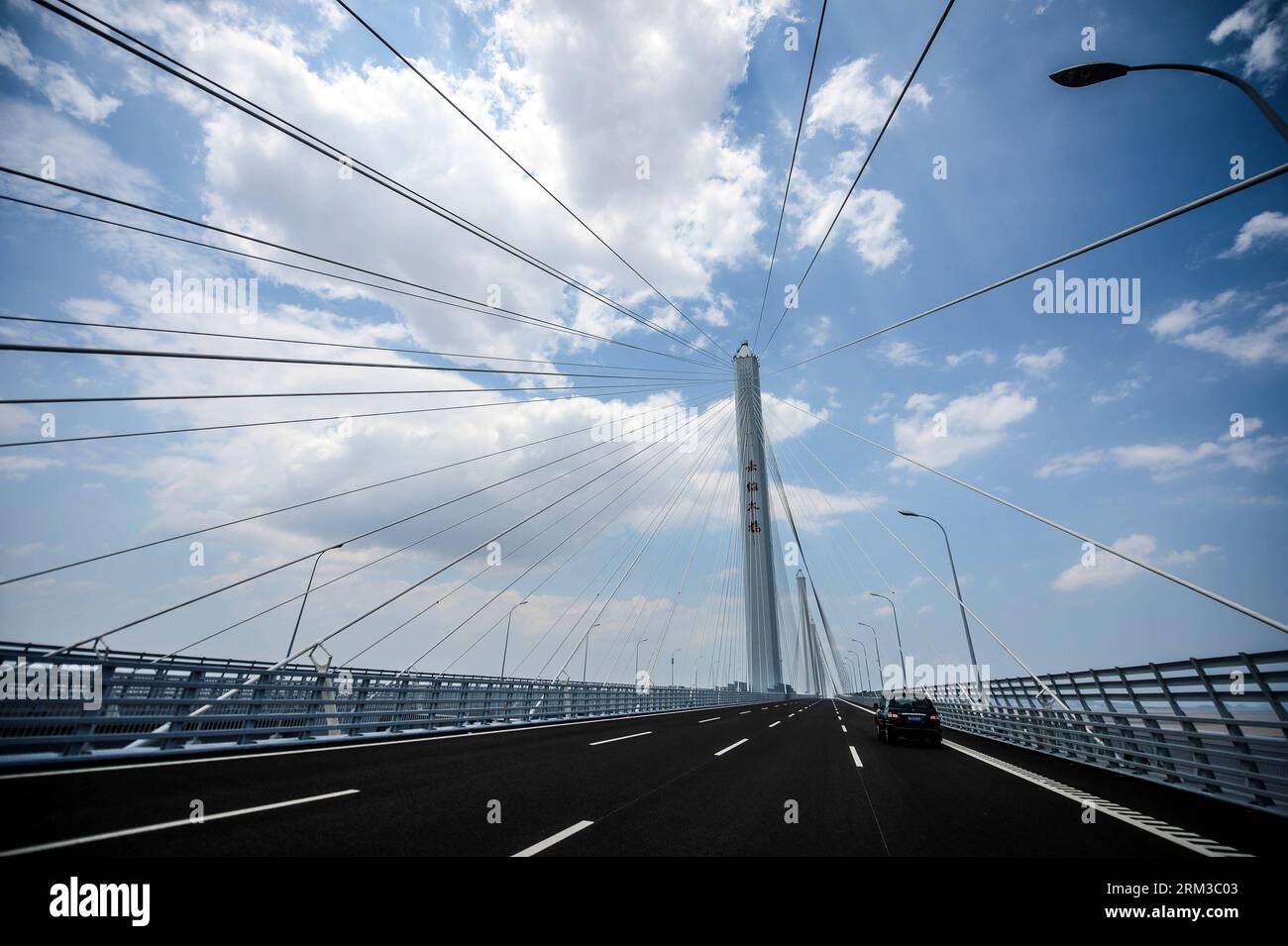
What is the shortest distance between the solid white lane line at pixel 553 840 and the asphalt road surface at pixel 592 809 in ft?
0.11

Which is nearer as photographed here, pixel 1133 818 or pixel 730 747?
pixel 1133 818

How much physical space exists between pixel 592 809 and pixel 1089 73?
11.2m

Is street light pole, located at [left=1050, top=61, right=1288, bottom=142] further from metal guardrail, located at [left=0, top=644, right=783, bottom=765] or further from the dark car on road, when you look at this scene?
metal guardrail, located at [left=0, top=644, right=783, bottom=765]

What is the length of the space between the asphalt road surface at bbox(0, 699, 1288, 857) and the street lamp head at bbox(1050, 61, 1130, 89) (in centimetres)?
920

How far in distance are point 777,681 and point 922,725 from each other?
3884 centimetres

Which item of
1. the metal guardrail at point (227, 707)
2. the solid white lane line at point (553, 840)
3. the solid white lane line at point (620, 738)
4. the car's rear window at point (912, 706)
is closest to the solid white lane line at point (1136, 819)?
the car's rear window at point (912, 706)

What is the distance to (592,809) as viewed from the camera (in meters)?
6.98

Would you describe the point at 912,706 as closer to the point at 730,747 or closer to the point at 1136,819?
the point at 730,747

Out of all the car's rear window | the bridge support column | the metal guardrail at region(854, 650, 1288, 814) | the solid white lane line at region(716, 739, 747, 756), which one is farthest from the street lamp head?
the bridge support column

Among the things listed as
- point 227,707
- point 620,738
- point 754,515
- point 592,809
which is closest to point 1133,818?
point 592,809

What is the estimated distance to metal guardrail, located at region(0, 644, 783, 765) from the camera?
28.8 feet
